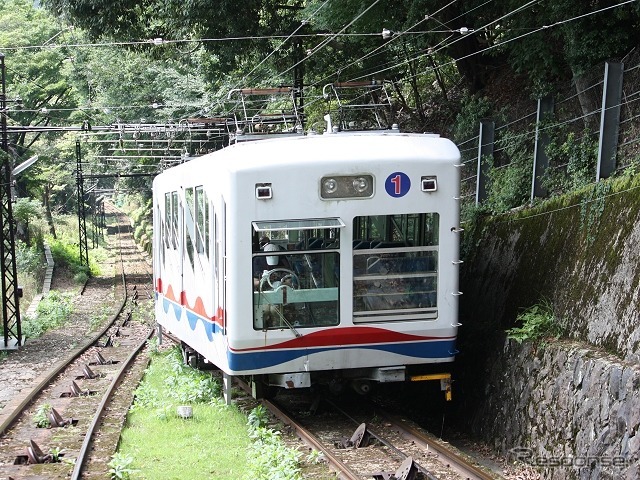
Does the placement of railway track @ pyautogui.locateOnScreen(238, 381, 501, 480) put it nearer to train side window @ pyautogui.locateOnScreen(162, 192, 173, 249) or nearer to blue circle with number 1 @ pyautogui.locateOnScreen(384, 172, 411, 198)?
blue circle with number 1 @ pyautogui.locateOnScreen(384, 172, 411, 198)

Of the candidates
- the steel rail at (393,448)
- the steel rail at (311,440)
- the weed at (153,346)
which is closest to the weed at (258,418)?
the steel rail at (311,440)

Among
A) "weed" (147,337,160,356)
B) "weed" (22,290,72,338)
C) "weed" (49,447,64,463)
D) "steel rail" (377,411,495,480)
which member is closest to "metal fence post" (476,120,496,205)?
"steel rail" (377,411,495,480)

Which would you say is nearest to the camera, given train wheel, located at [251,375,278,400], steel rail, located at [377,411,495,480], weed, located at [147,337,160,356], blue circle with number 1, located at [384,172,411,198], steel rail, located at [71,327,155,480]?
steel rail, located at [377,411,495,480]

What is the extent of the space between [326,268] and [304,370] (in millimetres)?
1218

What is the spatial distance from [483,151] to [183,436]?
9140 mm

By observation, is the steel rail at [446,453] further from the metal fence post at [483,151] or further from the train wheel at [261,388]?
the metal fence post at [483,151]

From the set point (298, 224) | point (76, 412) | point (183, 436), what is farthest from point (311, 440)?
point (76, 412)

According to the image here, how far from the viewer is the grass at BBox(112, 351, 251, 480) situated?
9.72 metres

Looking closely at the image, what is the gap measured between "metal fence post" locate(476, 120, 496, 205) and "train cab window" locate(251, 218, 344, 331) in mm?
7281

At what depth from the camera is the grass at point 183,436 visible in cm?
972

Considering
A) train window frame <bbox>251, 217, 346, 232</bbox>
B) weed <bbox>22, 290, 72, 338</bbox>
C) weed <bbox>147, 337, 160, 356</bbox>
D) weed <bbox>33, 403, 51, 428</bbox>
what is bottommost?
weed <bbox>22, 290, 72, 338</bbox>

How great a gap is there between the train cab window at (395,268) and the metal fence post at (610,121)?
263 centimetres

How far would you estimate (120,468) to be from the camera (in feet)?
31.3

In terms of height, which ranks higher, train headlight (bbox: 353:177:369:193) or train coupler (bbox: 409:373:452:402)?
train headlight (bbox: 353:177:369:193)
